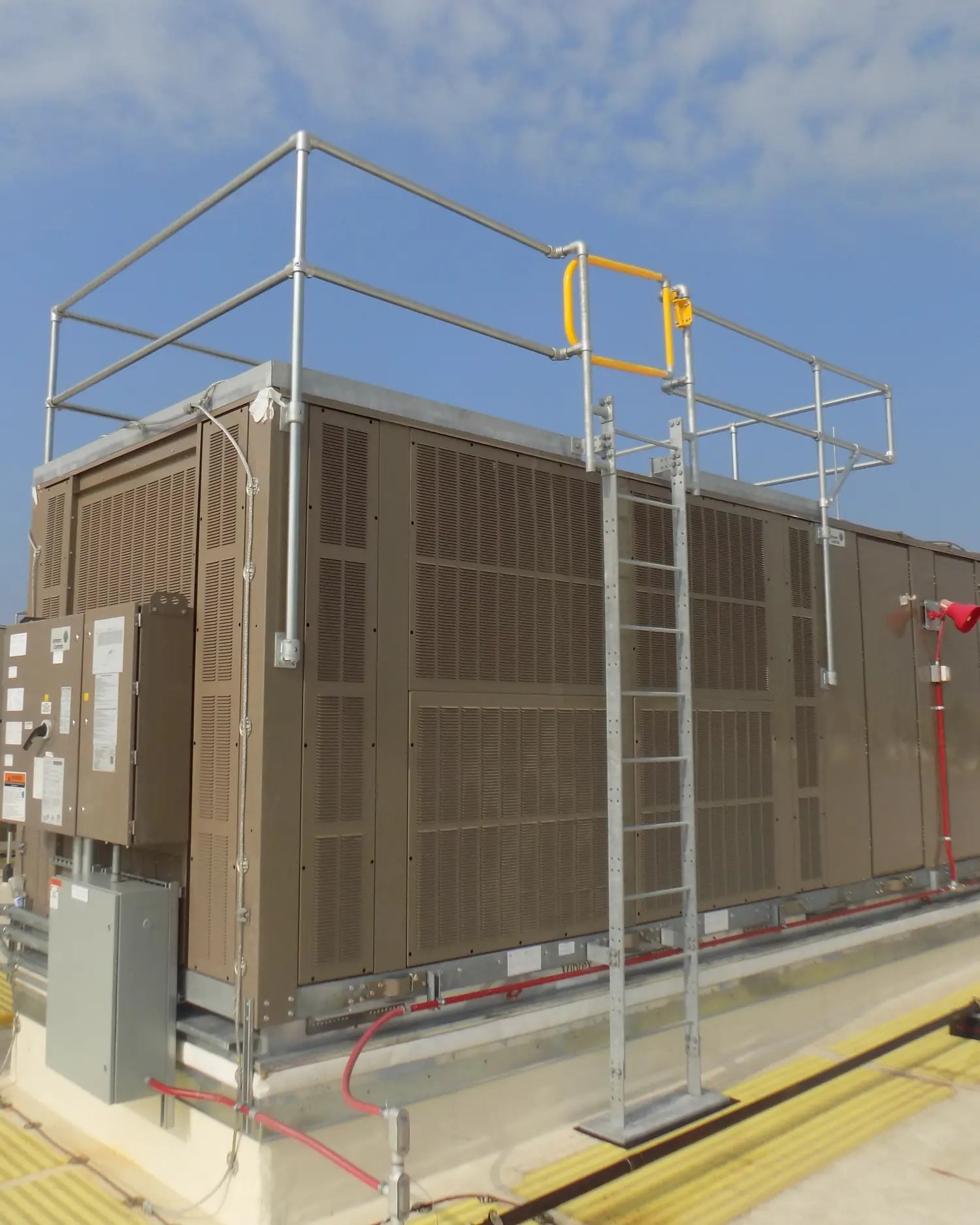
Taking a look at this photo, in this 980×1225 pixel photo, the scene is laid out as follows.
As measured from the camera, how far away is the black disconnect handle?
5.41 m

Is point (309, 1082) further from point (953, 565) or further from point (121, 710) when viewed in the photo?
point (953, 565)

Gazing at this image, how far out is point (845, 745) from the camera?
24.5ft

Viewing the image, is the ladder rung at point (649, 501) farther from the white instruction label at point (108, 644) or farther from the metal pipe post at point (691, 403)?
A: the white instruction label at point (108, 644)

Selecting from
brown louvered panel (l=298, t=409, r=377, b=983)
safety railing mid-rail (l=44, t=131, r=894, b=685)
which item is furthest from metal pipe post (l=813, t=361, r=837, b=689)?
brown louvered panel (l=298, t=409, r=377, b=983)

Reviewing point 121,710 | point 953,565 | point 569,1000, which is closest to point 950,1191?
point 569,1000

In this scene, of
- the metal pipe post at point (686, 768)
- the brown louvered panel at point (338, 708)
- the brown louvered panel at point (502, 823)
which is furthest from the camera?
the metal pipe post at point (686, 768)

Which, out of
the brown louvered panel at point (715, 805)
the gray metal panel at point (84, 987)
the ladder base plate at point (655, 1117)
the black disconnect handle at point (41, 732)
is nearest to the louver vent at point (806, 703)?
the brown louvered panel at point (715, 805)

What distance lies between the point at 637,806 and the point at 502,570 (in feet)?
5.53

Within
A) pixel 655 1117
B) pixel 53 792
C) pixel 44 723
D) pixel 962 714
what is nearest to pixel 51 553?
pixel 44 723

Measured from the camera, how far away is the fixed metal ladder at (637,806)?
5.20 metres

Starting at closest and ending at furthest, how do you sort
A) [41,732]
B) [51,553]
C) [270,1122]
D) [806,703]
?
[270,1122] < [41,732] < [51,553] < [806,703]

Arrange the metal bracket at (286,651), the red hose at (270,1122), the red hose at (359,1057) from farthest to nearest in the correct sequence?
the metal bracket at (286,651) < the red hose at (359,1057) < the red hose at (270,1122)

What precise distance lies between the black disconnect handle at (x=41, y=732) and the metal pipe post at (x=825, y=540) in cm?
517

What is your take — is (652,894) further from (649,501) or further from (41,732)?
(41,732)
